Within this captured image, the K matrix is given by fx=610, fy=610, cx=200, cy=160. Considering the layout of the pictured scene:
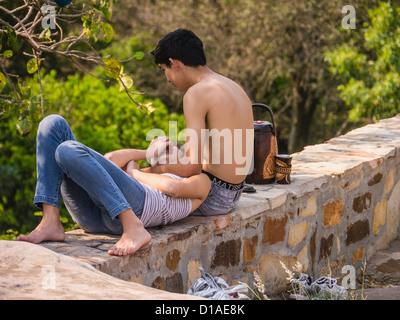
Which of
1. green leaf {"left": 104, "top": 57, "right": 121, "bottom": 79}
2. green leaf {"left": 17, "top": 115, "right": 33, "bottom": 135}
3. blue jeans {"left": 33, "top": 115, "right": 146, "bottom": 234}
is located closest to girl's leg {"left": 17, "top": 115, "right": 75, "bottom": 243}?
blue jeans {"left": 33, "top": 115, "right": 146, "bottom": 234}

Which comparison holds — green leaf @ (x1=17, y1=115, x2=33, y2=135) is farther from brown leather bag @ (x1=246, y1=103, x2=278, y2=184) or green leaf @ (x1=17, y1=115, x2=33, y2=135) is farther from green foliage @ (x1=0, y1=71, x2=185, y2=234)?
green foliage @ (x1=0, y1=71, x2=185, y2=234)

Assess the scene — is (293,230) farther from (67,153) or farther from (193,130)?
(67,153)

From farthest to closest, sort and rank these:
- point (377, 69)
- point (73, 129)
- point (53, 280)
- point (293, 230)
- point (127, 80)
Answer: point (377, 69) → point (73, 129) → point (293, 230) → point (127, 80) → point (53, 280)

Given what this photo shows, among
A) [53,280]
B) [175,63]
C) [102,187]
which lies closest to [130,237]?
[102,187]

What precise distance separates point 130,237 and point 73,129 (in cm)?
390

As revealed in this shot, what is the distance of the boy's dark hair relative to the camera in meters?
3.00

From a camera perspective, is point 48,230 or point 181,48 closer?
point 48,230

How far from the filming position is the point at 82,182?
8.79 ft

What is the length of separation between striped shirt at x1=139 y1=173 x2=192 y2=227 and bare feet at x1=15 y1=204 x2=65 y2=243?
1.25 ft

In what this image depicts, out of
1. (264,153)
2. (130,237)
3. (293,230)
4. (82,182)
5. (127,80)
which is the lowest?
(293,230)

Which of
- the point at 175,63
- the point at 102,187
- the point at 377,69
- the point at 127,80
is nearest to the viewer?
the point at 102,187

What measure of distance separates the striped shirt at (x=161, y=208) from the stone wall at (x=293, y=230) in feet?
0.20
